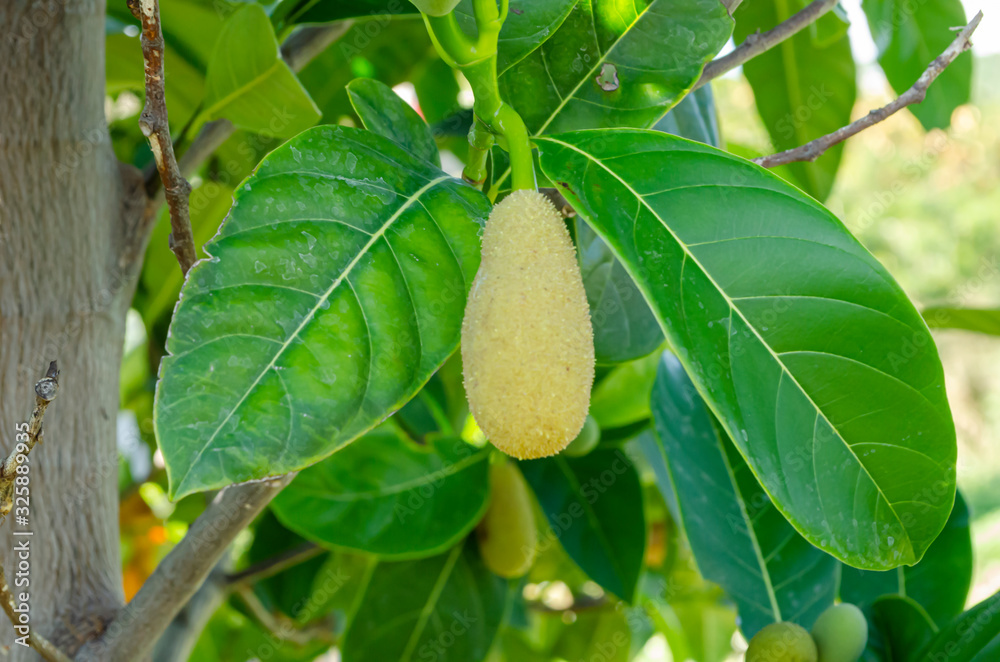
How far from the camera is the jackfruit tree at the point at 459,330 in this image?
0.99 ft

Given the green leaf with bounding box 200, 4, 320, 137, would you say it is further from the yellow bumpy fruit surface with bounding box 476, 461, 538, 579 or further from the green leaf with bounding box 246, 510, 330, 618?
the green leaf with bounding box 246, 510, 330, 618

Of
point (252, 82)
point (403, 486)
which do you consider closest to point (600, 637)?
point (403, 486)

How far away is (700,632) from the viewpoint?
105 centimetres

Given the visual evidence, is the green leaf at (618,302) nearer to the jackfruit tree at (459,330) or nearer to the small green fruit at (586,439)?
the jackfruit tree at (459,330)

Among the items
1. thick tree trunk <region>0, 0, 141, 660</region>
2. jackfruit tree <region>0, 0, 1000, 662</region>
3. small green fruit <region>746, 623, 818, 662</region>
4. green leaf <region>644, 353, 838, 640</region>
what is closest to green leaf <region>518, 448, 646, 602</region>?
jackfruit tree <region>0, 0, 1000, 662</region>

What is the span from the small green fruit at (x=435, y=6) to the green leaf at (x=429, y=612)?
1.84 feet

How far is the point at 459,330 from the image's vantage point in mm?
330

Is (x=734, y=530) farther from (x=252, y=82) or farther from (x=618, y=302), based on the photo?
(x=252, y=82)

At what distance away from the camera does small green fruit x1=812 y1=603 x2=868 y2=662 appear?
448mm

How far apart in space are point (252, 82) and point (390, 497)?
34cm

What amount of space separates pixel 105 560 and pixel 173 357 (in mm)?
262

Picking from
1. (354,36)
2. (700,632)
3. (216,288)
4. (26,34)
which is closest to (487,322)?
(216,288)

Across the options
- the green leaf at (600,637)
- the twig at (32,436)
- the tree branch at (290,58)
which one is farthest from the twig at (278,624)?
the twig at (32,436)

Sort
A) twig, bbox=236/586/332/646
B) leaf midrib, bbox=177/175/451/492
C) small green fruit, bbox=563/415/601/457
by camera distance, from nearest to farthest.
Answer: leaf midrib, bbox=177/175/451/492
small green fruit, bbox=563/415/601/457
twig, bbox=236/586/332/646
